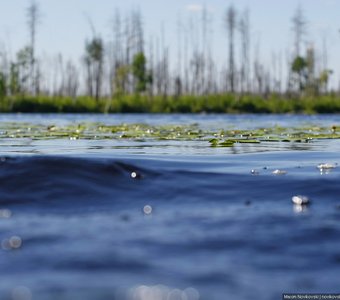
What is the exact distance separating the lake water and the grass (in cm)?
3225

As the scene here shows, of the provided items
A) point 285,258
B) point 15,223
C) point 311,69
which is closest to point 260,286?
point 285,258

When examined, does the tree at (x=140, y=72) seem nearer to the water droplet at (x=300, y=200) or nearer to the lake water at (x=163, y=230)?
the lake water at (x=163, y=230)

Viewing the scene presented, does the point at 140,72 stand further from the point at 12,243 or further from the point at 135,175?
the point at 12,243

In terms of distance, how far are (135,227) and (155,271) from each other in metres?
0.78

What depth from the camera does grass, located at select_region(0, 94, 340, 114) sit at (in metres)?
37.3

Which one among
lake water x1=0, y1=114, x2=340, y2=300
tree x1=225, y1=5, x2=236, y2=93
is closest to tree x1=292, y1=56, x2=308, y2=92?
tree x1=225, y1=5, x2=236, y2=93

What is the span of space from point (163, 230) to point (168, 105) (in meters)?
36.0

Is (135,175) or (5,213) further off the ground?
(135,175)

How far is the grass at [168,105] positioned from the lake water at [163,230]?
32.2m

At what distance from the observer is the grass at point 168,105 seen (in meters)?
37.3

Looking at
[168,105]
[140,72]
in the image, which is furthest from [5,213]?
[140,72]

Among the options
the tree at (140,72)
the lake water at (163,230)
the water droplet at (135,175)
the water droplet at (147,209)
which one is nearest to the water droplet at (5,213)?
the lake water at (163,230)

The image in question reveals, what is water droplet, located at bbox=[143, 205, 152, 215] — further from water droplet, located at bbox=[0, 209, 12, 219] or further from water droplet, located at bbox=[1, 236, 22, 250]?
water droplet, located at bbox=[1, 236, 22, 250]

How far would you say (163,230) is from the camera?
3291 mm
